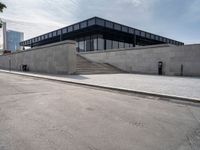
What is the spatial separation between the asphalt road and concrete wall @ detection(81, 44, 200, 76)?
10.5 metres

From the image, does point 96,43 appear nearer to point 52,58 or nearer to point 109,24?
point 109,24

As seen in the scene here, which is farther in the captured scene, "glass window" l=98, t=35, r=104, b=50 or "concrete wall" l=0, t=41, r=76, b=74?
"glass window" l=98, t=35, r=104, b=50

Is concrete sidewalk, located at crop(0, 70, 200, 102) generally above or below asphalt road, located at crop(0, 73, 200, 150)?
above

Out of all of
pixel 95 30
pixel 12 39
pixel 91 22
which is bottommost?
pixel 95 30

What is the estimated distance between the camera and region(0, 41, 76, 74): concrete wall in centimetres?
1582

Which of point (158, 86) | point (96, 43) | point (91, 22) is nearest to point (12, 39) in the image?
point (96, 43)

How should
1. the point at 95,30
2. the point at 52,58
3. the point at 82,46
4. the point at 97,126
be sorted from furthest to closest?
the point at 82,46
the point at 95,30
the point at 52,58
the point at 97,126

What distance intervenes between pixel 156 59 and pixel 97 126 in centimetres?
1481

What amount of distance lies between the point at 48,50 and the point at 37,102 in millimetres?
13688

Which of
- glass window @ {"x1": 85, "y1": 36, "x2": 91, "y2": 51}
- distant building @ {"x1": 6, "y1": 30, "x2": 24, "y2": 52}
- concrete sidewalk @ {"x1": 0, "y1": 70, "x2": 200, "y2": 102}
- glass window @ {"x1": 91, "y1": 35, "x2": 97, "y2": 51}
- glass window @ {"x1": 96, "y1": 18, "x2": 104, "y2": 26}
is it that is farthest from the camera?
distant building @ {"x1": 6, "y1": 30, "x2": 24, "y2": 52}

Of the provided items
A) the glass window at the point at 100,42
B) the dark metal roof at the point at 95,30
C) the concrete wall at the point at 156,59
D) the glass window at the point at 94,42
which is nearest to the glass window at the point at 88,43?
the glass window at the point at 94,42

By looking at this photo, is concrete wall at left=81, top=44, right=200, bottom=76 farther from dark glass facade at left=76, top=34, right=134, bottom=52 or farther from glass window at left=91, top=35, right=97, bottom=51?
glass window at left=91, top=35, right=97, bottom=51

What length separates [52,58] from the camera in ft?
57.9

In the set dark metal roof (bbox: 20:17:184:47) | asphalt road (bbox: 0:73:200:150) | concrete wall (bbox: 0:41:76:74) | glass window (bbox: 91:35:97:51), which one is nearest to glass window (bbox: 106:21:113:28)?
dark metal roof (bbox: 20:17:184:47)
